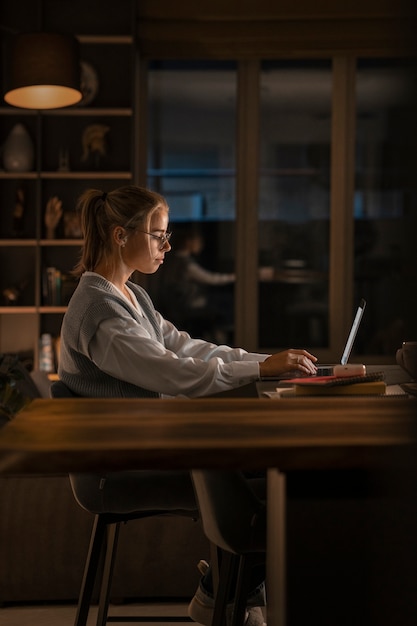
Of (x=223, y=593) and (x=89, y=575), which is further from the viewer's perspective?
(x=89, y=575)


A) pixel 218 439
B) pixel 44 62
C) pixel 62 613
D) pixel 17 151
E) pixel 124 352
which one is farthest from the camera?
pixel 17 151

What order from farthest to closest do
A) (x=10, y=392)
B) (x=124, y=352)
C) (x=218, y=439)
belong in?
(x=10, y=392), (x=124, y=352), (x=218, y=439)

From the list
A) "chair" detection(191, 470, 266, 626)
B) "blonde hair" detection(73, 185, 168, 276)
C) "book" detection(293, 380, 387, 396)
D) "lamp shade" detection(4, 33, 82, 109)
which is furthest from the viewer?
"lamp shade" detection(4, 33, 82, 109)

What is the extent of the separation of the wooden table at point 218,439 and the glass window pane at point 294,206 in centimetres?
501

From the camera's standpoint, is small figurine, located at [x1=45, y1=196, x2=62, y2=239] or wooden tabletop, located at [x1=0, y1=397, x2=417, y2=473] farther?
small figurine, located at [x1=45, y1=196, x2=62, y2=239]

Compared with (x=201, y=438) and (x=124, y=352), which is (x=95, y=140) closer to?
(x=124, y=352)

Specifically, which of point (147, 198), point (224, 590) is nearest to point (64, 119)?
point (147, 198)

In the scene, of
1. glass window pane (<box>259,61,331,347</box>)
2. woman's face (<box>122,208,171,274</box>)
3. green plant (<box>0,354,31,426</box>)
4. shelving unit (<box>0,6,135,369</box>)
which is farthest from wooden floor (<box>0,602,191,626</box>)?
glass window pane (<box>259,61,331,347</box>)

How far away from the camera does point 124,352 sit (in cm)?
207

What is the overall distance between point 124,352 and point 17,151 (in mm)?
4052

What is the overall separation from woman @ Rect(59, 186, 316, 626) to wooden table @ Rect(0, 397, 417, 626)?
23.0 inches

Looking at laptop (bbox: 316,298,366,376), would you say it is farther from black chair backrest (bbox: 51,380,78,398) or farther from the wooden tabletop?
the wooden tabletop

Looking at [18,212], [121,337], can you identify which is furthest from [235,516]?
[18,212]

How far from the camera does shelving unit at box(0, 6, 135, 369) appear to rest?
6031mm
